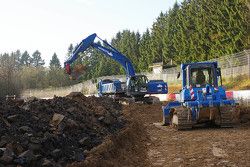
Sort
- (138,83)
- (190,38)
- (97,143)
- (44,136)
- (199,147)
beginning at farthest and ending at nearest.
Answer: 1. (190,38)
2. (138,83)
3. (199,147)
4. (97,143)
5. (44,136)

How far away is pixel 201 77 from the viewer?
18.9 m

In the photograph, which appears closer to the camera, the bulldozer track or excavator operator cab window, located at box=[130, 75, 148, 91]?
the bulldozer track

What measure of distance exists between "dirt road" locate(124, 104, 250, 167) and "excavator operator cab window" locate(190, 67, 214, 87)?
2.10m

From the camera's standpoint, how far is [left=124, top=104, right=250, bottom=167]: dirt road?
10.8 m

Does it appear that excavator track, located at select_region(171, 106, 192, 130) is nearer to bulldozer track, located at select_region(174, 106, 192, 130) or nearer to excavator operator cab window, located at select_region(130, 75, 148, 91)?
bulldozer track, located at select_region(174, 106, 192, 130)

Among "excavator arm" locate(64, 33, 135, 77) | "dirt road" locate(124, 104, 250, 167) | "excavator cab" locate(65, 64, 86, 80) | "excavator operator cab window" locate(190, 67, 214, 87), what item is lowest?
"dirt road" locate(124, 104, 250, 167)

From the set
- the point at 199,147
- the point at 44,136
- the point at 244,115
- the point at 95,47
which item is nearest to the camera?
the point at 44,136

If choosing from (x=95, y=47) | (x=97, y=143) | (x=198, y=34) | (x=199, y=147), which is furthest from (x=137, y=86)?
(x=198, y=34)

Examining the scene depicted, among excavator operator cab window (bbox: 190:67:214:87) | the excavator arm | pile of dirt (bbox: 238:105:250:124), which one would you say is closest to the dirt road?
pile of dirt (bbox: 238:105:250:124)

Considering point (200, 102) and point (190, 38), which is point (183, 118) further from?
point (190, 38)

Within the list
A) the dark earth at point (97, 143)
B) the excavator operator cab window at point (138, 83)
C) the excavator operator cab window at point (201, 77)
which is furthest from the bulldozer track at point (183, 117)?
the excavator operator cab window at point (138, 83)

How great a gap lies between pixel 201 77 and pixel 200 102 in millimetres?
1779

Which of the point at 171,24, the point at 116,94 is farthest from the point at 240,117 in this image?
the point at 171,24

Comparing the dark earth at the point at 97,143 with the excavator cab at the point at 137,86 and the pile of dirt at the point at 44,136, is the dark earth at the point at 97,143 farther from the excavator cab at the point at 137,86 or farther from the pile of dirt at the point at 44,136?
the excavator cab at the point at 137,86
